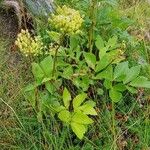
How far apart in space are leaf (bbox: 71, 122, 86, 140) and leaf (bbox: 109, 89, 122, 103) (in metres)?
0.29

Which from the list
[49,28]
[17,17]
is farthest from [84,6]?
[17,17]

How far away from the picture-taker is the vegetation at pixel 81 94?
2.51 metres

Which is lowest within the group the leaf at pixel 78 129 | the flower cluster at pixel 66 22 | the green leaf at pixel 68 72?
the leaf at pixel 78 129

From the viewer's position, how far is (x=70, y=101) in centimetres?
273

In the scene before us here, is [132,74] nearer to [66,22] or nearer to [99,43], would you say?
[99,43]

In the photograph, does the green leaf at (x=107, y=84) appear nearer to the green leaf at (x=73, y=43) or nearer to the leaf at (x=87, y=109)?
the leaf at (x=87, y=109)

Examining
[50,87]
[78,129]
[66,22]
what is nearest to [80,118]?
[78,129]

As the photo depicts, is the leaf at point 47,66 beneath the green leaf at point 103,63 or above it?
above

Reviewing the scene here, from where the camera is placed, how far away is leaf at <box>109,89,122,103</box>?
2.62 metres

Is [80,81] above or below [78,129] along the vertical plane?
above

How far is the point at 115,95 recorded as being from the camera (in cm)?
265

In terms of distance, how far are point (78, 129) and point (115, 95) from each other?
1.13 feet

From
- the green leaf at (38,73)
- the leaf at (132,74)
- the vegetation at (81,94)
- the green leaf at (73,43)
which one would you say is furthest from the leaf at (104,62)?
the green leaf at (38,73)

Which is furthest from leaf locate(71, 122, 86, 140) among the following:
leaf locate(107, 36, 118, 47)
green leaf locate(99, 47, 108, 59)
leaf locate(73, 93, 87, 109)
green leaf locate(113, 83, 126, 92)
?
leaf locate(107, 36, 118, 47)
